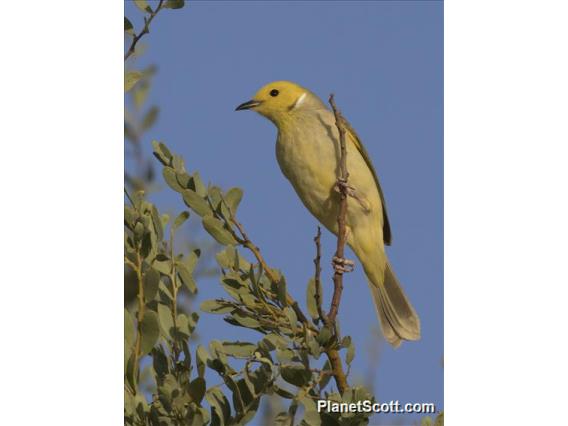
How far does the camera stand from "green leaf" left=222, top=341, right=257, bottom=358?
7.29ft

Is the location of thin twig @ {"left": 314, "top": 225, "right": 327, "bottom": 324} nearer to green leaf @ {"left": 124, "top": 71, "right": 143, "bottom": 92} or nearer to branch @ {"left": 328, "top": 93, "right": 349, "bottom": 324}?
branch @ {"left": 328, "top": 93, "right": 349, "bottom": 324}

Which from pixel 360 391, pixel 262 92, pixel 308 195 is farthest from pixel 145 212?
pixel 262 92

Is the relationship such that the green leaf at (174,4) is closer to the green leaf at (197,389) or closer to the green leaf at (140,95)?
the green leaf at (140,95)

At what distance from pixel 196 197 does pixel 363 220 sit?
172 cm

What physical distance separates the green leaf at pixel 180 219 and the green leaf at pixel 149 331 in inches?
13.3

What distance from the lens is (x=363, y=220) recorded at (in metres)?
4.05

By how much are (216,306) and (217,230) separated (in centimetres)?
21

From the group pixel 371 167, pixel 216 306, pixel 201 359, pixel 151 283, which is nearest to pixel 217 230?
pixel 216 306

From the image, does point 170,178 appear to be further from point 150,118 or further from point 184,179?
point 150,118

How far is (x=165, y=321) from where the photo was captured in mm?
2191

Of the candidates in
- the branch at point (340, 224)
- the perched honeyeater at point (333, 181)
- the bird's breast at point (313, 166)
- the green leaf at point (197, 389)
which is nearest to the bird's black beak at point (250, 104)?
the perched honeyeater at point (333, 181)

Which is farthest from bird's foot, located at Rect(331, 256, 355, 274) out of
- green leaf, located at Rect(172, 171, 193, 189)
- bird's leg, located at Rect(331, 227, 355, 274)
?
green leaf, located at Rect(172, 171, 193, 189)

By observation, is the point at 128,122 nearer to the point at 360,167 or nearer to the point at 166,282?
the point at 166,282

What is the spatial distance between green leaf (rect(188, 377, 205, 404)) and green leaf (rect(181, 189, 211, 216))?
56 centimetres
